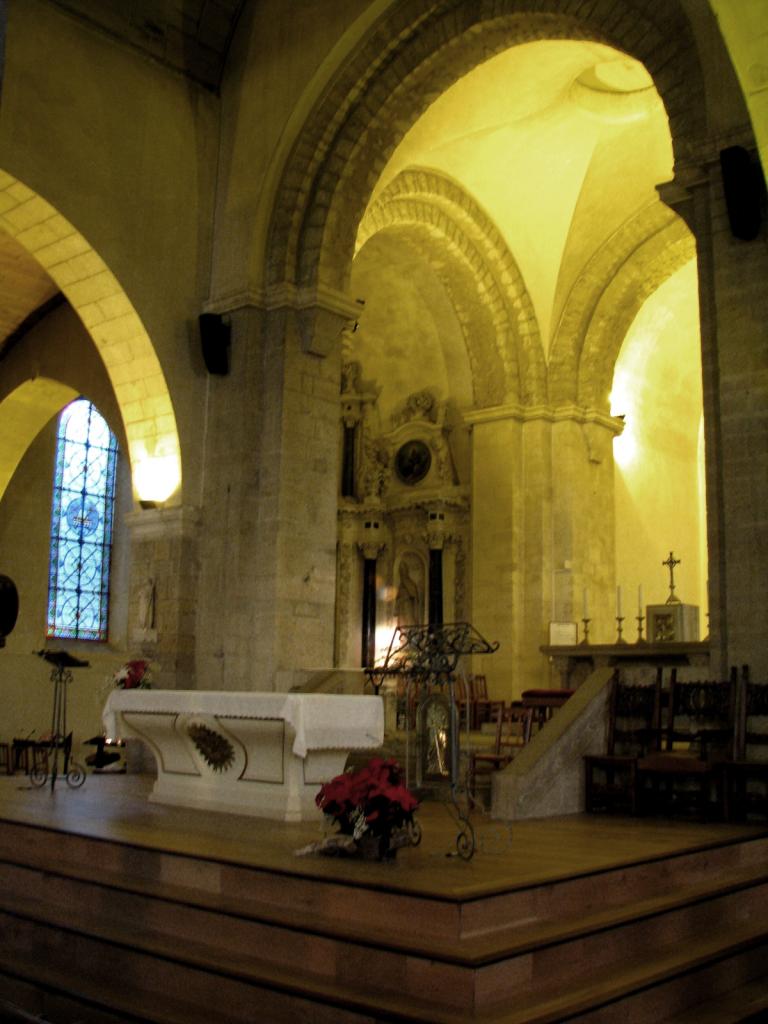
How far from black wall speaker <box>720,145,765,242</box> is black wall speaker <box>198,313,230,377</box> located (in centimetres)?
596

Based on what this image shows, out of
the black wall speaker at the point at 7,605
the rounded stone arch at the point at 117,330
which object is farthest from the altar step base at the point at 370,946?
the rounded stone arch at the point at 117,330

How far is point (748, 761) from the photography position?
761cm

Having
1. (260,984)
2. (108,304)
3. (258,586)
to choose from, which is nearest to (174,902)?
(260,984)

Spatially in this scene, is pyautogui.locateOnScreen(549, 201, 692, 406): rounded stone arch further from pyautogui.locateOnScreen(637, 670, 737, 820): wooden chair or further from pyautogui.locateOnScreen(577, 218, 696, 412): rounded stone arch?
pyautogui.locateOnScreen(637, 670, 737, 820): wooden chair

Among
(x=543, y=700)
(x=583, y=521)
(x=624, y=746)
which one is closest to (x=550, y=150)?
(x=583, y=521)

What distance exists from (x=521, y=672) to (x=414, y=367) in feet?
17.8

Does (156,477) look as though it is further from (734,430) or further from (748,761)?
(748,761)

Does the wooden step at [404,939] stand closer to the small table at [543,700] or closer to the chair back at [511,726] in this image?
the chair back at [511,726]

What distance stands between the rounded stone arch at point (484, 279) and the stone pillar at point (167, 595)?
584 cm

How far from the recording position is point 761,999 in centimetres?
527

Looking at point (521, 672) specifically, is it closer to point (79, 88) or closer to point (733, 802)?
point (733, 802)

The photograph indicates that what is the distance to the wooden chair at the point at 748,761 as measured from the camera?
7.62 metres

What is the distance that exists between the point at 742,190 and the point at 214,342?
6.13 m

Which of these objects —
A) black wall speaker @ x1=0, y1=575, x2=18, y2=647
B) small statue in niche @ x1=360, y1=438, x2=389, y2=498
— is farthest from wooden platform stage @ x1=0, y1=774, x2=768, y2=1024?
small statue in niche @ x1=360, y1=438, x2=389, y2=498
